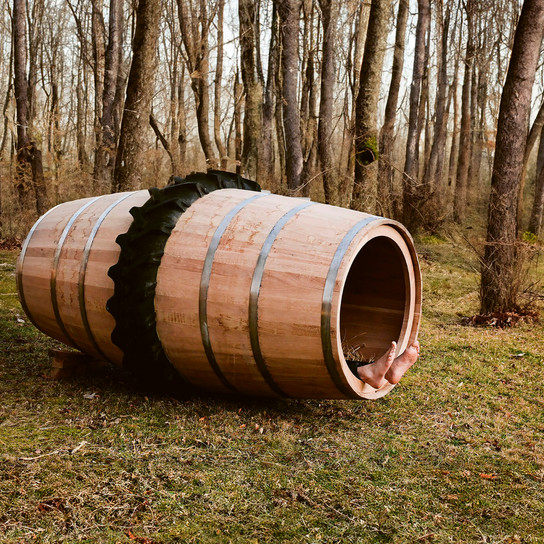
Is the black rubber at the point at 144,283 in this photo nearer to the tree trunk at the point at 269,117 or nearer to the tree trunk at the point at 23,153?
the tree trunk at the point at 23,153

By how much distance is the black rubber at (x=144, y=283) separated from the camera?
149 inches

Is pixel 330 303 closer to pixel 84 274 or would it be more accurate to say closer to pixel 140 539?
pixel 140 539

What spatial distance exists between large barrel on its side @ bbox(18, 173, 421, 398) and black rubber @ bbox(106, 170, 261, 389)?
0.07 feet

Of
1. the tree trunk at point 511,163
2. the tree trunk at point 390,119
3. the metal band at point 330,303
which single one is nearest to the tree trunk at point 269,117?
the tree trunk at point 390,119

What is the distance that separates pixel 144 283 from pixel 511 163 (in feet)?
18.5

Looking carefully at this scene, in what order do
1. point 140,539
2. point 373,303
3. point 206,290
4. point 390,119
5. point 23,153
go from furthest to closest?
point 390,119
point 23,153
point 373,303
point 206,290
point 140,539

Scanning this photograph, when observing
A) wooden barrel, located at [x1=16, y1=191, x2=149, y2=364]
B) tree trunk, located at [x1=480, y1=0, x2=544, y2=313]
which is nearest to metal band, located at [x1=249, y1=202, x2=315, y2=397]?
wooden barrel, located at [x1=16, y1=191, x2=149, y2=364]

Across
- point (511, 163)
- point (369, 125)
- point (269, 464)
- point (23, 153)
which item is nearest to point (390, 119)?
point (369, 125)

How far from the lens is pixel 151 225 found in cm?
392

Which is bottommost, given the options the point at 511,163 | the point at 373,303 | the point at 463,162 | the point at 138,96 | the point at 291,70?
the point at 373,303

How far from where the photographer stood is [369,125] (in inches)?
340

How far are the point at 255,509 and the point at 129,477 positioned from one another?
2.24ft

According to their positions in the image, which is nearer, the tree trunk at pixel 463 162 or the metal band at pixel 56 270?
the metal band at pixel 56 270

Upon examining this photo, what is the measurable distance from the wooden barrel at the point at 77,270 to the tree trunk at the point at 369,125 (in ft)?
15.4
